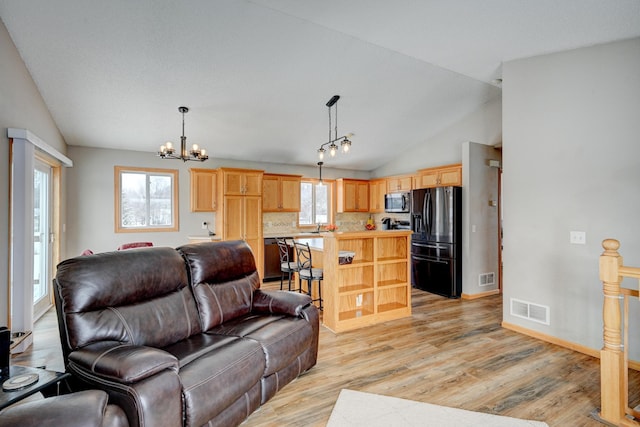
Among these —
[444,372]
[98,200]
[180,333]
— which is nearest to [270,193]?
[98,200]

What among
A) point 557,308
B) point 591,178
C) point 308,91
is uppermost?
point 308,91

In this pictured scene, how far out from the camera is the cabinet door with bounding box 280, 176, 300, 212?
677cm

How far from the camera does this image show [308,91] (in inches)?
176

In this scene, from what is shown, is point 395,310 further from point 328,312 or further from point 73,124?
point 73,124

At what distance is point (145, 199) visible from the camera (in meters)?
5.88

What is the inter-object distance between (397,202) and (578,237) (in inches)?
146

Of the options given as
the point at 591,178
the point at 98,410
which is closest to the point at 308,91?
the point at 591,178

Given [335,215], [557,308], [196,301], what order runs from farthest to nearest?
[335,215]
[557,308]
[196,301]

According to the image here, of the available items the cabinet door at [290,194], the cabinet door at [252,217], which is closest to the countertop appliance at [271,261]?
the cabinet door at [252,217]

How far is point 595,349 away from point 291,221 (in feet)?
17.8

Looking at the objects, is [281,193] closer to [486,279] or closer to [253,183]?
[253,183]

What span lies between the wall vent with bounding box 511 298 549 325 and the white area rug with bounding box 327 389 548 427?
67.4 inches

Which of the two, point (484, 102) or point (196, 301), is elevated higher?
point (484, 102)

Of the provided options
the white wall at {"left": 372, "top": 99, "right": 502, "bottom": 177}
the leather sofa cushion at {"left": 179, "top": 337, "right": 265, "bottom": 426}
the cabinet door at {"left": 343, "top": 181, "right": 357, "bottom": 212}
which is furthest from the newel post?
the cabinet door at {"left": 343, "top": 181, "right": 357, "bottom": 212}
